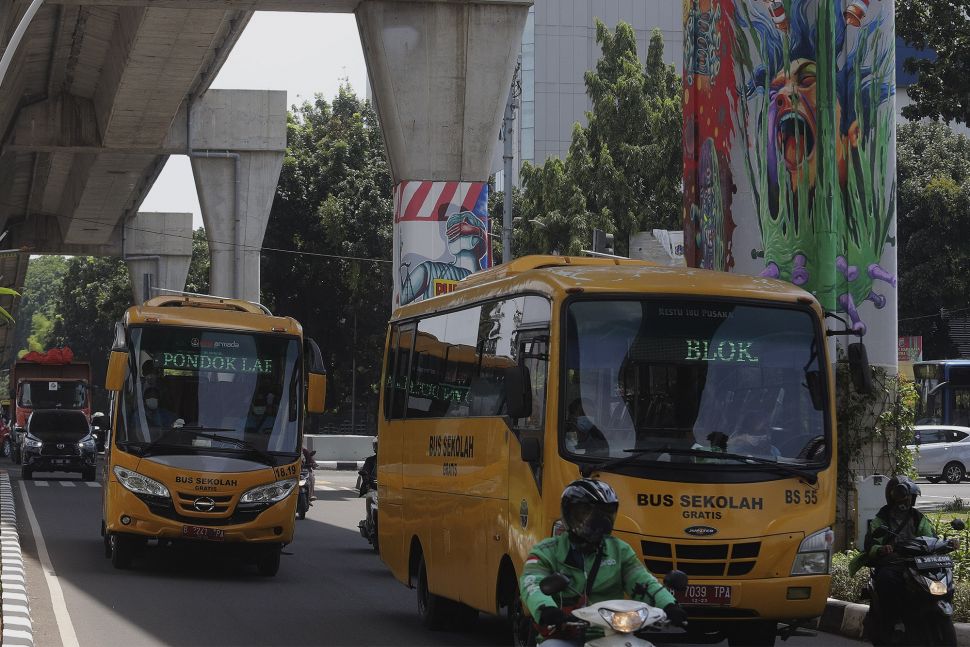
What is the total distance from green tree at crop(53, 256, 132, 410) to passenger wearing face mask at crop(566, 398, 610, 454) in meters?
77.8

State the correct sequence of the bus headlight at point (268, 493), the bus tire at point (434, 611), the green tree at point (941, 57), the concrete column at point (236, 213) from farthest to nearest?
the concrete column at point (236, 213), the green tree at point (941, 57), the bus headlight at point (268, 493), the bus tire at point (434, 611)

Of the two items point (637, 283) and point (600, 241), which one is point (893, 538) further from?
point (600, 241)

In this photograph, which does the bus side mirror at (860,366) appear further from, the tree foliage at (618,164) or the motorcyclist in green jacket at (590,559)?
the tree foliage at (618,164)

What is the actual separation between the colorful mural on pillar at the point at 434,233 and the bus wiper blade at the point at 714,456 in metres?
15.0

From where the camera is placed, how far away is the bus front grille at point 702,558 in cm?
982

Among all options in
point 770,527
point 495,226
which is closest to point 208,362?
point 770,527

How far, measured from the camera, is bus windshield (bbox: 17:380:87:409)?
51.4 meters

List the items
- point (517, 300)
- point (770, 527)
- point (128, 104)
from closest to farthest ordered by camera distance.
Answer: point (770, 527) → point (517, 300) → point (128, 104)

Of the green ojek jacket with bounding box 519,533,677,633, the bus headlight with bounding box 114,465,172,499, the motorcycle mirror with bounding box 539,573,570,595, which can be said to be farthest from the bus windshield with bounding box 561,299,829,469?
the bus headlight with bounding box 114,465,172,499

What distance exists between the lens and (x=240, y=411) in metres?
17.2

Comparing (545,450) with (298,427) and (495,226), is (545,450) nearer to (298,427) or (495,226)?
(298,427)

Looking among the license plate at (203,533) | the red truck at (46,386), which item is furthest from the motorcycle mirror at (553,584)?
the red truck at (46,386)

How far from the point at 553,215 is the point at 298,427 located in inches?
1289

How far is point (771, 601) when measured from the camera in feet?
32.8
